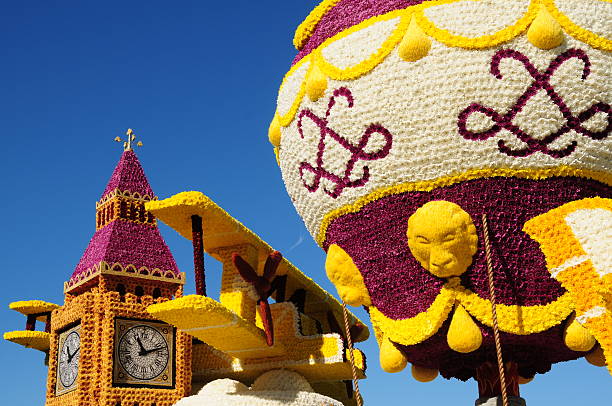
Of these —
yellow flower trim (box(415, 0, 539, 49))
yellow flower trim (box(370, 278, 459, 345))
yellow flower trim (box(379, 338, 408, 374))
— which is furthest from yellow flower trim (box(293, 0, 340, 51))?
yellow flower trim (box(379, 338, 408, 374))

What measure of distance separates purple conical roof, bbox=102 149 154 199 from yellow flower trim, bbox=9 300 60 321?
2206mm

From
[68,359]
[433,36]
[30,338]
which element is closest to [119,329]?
[68,359]

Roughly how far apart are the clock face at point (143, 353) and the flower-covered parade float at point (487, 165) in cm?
613

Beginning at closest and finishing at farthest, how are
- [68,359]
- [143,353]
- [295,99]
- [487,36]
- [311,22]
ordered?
[487,36] → [295,99] → [311,22] → [143,353] → [68,359]

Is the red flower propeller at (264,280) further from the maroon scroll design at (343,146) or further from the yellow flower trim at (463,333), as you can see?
the yellow flower trim at (463,333)

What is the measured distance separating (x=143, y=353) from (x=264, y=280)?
229 centimetres

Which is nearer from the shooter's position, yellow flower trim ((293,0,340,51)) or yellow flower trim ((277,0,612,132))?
yellow flower trim ((277,0,612,132))

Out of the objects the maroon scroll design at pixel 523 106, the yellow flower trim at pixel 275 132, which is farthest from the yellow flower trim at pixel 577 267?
the yellow flower trim at pixel 275 132

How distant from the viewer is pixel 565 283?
24.4 feet

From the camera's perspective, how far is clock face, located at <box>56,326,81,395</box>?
13.1 m

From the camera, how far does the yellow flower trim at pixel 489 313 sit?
748cm

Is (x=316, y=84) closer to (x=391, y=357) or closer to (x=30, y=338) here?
(x=391, y=357)

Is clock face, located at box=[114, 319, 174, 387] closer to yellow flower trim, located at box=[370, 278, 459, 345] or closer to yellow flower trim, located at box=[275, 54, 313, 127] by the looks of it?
yellow flower trim, located at box=[275, 54, 313, 127]

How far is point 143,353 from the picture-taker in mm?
13008
